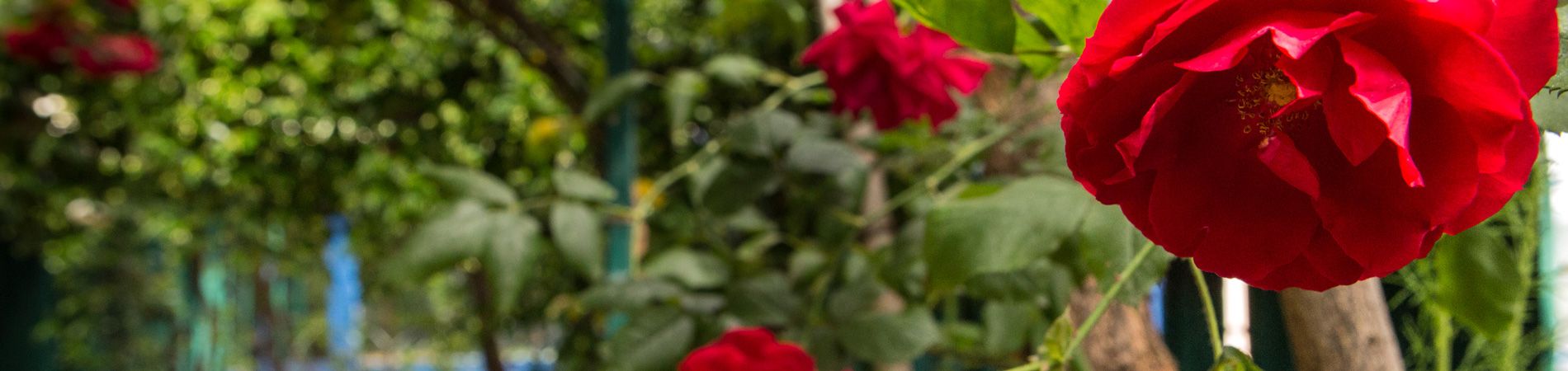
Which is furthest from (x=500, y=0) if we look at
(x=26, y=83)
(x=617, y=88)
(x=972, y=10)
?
(x=26, y=83)

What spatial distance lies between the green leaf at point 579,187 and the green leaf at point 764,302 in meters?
0.12

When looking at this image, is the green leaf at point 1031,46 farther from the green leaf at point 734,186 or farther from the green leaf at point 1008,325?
the green leaf at point 734,186

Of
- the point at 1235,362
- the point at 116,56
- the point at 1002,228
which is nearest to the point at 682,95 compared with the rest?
the point at 1002,228

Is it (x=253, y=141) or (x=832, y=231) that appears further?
(x=253, y=141)

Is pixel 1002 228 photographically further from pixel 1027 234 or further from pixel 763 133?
pixel 763 133

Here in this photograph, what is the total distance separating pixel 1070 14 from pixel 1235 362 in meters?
0.08

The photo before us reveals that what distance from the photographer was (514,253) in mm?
624

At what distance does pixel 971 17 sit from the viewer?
0.23 m

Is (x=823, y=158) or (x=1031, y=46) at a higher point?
(x=1031, y=46)

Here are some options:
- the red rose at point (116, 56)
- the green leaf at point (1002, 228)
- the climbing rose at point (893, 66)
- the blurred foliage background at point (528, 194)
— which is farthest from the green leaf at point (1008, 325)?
the red rose at point (116, 56)

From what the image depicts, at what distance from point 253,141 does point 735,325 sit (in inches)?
39.2

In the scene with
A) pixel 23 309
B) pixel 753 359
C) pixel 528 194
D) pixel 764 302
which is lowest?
pixel 23 309

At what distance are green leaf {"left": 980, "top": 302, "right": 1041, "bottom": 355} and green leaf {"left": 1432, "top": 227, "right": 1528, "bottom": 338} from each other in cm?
26

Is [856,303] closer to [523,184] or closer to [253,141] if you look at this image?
[523,184]
